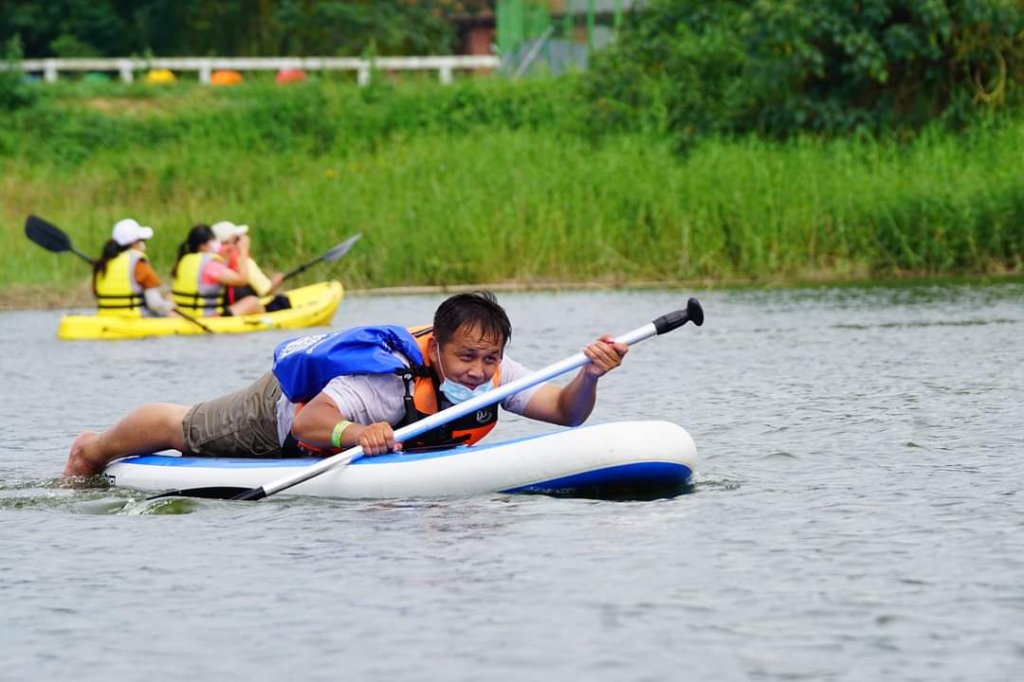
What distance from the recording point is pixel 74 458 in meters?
7.14

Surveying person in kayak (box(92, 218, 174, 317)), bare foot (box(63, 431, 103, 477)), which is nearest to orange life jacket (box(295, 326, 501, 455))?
bare foot (box(63, 431, 103, 477))

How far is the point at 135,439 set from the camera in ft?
23.1

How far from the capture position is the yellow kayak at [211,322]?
14.2m

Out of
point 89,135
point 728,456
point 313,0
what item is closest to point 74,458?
point 728,456

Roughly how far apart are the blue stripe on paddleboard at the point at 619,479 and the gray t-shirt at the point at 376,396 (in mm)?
326

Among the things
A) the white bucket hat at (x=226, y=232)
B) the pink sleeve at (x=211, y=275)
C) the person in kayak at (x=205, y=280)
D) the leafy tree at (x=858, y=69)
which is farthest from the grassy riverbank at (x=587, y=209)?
the pink sleeve at (x=211, y=275)

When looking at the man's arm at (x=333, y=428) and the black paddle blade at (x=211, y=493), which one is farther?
the black paddle blade at (x=211, y=493)

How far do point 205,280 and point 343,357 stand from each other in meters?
8.84

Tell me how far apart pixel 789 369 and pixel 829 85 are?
35.2 feet

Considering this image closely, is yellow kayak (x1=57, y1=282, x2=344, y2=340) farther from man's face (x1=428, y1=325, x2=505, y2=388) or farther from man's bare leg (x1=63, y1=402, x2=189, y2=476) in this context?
man's face (x1=428, y1=325, x2=505, y2=388)

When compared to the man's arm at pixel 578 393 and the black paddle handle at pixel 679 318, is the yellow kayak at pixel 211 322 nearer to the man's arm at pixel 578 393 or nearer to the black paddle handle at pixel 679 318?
the man's arm at pixel 578 393

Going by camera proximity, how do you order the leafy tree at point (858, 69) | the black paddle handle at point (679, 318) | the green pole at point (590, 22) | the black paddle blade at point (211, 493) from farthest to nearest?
the green pole at point (590, 22), the leafy tree at point (858, 69), the black paddle blade at point (211, 493), the black paddle handle at point (679, 318)

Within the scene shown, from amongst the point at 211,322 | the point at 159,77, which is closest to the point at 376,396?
the point at 211,322

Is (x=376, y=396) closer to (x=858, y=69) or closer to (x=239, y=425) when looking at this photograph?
(x=239, y=425)
